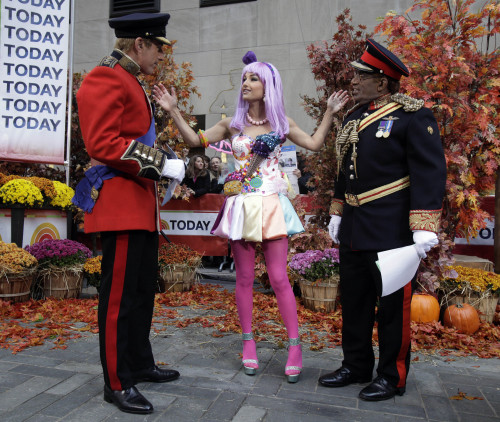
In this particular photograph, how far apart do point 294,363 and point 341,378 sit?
31cm

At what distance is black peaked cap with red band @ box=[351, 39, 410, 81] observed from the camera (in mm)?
2850

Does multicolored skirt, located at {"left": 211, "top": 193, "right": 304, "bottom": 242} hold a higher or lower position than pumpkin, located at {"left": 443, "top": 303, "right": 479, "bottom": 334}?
higher

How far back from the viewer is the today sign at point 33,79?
19.2 ft

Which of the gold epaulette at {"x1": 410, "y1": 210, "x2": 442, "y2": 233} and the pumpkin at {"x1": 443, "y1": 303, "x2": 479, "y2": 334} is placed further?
the pumpkin at {"x1": 443, "y1": 303, "x2": 479, "y2": 334}

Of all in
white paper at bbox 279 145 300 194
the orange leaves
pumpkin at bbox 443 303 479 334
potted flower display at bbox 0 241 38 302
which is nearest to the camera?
the orange leaves

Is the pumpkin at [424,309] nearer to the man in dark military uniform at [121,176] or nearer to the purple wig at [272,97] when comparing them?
the purple wig at [272,97]

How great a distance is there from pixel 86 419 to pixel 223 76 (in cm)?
834

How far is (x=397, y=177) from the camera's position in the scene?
2.87 meters

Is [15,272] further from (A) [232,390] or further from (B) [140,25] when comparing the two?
(B) [140,25]

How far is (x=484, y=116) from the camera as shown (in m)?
4.45

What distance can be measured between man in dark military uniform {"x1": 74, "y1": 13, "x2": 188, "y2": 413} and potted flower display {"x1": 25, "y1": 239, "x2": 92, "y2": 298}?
2.92m

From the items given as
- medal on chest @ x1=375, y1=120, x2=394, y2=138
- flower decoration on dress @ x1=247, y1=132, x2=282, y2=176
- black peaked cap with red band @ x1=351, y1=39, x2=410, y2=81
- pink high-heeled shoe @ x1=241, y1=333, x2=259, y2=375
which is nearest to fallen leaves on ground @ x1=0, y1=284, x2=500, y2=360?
pink high-heeled shoe @ x1=241, y1=333, x2=259, y2=375

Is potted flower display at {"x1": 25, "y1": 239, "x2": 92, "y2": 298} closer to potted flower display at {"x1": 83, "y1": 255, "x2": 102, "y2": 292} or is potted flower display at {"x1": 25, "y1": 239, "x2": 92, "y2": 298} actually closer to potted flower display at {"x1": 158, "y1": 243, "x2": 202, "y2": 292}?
potted flower display at {"x1": 83, "y1": 255, "x2": 102, "y2": 292}

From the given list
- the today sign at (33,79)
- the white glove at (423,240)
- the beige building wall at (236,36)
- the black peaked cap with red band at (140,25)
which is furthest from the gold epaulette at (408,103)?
the beige building wall at (236,36)
